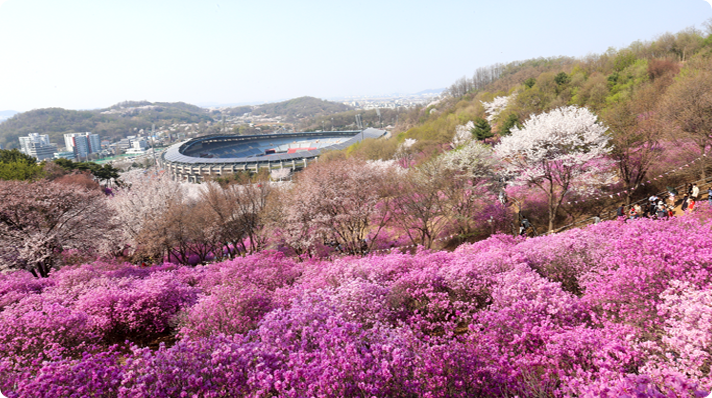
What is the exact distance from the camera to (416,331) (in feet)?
19.0

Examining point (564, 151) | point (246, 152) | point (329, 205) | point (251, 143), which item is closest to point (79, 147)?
point (251, 143)

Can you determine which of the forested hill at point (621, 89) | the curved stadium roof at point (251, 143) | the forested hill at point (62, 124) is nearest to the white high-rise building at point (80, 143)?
the forested hill at point (62, 124)

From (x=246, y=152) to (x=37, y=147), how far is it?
273 feet

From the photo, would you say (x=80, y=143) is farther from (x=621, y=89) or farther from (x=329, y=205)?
(x=621, y=89)

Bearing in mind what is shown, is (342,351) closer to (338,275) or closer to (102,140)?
(338,275)

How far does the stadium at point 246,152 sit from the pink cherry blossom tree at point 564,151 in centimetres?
3270

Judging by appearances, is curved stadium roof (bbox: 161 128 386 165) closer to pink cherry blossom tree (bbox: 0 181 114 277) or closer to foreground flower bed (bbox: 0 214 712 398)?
pink cherry blossom tree (bbox: 0 181 114 277)

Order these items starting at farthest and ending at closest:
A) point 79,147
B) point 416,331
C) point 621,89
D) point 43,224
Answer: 1. point 79,147
2. point 621,89
3. point 43,224
4. point 416,331

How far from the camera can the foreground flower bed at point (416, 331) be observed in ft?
12.7

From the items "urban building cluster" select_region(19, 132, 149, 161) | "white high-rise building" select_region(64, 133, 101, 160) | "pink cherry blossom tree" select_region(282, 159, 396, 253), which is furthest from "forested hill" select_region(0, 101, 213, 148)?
"pink cherry blossom tree" select_region(282, 159, 396, 253)

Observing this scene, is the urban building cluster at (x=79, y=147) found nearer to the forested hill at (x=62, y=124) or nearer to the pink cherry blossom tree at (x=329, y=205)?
the forested hill at (x=62, y=124)

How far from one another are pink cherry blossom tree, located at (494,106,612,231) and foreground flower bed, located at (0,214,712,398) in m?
8.06

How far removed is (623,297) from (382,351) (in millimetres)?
4102

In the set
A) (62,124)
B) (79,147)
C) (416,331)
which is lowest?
(416,331)
